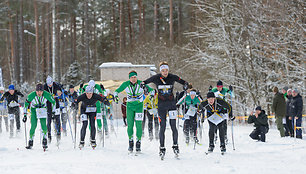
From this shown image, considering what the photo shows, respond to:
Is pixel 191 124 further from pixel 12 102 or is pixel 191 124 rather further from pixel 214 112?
pixel 12 102

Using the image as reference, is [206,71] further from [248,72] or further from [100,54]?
[100,54]

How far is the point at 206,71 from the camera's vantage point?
22094 mm

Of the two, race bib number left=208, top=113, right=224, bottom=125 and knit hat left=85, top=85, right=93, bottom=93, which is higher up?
knit hat left=85, top=85, right=93, bottom=93

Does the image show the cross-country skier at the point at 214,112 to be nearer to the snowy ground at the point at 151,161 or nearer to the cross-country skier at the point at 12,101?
the snowy ground at the point at 151,161

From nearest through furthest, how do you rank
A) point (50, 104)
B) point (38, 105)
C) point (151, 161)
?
point (151, 161) < point (38, 105) < point (50, 104)

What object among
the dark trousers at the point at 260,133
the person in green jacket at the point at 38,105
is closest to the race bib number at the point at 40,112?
the person in green jacket at the point at 38,105

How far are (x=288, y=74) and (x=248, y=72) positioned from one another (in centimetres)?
314

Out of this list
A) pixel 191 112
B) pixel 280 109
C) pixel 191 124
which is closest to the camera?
pixel 191 112

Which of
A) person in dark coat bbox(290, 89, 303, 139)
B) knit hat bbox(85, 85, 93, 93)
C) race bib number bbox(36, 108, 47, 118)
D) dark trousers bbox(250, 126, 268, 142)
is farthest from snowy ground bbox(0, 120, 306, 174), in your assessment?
person in dark coat bbox(290, 89, 303, 139)

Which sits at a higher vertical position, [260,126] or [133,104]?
[133,104]

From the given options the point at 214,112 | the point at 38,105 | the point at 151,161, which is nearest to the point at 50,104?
the point at 38,105

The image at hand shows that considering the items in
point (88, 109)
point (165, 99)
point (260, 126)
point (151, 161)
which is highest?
point (165, 99)

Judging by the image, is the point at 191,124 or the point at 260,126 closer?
the point at 191,124

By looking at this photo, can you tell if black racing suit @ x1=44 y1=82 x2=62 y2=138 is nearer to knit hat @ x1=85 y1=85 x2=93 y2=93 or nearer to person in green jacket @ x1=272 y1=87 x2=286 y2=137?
knit hat @ x1=85 y1=85 x2=93 y2=93
